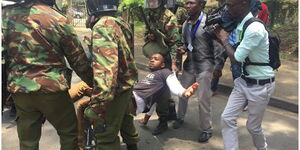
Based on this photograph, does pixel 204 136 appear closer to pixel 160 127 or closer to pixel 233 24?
pixel 160 127

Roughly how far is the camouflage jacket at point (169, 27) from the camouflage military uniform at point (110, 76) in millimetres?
1292

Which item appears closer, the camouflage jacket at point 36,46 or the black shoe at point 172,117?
the camouflage jacket at point 36,46

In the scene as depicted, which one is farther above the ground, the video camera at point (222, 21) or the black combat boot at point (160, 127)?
the video camera at point (222, 21)

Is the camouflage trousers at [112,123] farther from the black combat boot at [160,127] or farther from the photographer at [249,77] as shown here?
the black combat boot at [160,127]

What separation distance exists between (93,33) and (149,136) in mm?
2019

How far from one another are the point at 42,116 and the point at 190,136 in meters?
2.02

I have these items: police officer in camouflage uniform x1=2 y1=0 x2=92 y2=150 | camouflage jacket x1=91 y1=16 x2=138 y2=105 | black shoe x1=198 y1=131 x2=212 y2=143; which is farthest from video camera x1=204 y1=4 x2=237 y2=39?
black shoe x1=198 y1=131 x2=212 y2=143

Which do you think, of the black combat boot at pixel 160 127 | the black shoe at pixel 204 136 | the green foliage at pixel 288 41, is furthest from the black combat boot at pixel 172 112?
the green foliage at pixel 288 41

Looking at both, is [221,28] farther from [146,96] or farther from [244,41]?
[146,96]

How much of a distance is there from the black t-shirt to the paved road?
0.58 metres

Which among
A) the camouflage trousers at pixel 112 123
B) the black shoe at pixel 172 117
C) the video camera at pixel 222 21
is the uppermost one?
the video camera at pixel 222 21

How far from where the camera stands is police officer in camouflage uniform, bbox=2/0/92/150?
2.50 meters

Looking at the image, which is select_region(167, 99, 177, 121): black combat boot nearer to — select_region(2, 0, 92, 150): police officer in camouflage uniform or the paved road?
the paved road

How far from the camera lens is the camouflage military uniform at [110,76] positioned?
2.44 metres
